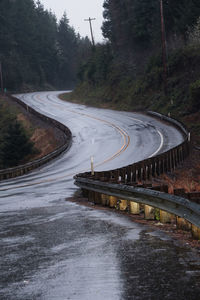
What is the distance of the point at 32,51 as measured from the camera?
134m

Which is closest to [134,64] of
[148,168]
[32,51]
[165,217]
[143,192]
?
[148,168]

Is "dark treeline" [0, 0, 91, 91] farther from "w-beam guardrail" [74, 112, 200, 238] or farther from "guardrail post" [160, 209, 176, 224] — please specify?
"guardrail post" [160, 209, 176, 224]


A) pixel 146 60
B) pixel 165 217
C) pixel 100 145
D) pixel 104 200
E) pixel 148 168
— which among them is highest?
pixel 146 60

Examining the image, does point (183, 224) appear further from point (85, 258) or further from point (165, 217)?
point (85, 258)

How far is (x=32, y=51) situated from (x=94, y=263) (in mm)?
133297

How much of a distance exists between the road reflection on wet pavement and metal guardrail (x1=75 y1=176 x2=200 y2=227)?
1.59 ft

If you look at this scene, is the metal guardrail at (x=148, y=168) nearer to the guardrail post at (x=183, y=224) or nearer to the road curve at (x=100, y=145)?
the road curve at (x=100, y=145)

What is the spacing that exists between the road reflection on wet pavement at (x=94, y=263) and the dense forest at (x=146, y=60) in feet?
123

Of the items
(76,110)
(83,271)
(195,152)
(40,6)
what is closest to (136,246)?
(83,271)

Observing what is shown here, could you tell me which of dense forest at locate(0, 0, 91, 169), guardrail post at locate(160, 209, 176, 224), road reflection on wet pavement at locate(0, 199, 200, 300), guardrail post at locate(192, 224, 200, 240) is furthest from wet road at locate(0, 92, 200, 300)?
dense forest at locate(0, 0, 91, 169)

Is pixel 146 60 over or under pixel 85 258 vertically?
over

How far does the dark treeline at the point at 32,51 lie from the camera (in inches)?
4491

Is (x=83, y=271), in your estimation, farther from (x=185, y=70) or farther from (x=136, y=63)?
(x=136, y=63)

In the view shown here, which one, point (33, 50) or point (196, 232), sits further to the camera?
point (33, 50)
